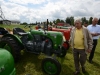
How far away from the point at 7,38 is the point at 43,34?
1.27m

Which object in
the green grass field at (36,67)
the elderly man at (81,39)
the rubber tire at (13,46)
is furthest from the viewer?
the rubber tire at (13,46)

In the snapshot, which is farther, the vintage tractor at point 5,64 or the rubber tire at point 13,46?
the rubber tire at point 13,46

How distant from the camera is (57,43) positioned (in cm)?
493

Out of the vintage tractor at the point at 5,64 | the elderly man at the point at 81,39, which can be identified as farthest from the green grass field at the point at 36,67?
the vintage tractor at the point at 5,64

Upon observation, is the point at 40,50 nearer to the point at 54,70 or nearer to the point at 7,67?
the point at 54,70

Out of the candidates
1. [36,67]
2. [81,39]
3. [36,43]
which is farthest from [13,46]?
[81,39]

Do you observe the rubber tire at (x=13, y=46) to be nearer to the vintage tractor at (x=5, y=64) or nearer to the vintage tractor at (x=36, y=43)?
the vintage tractor at (x=36, y=43)

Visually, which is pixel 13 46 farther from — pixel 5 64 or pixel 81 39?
pixel 5 64

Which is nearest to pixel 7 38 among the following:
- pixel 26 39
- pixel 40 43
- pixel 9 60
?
pixel 26 39

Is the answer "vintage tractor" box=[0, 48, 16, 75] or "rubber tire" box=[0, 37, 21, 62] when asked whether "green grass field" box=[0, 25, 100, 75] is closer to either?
"rubber tire" box=[0, 37, 21, 62]

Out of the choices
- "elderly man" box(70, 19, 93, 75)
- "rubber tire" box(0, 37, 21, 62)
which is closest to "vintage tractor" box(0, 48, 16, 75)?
"elderly man" box(70, 19, 93, 75)

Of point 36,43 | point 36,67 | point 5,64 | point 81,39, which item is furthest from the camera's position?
point 36,43

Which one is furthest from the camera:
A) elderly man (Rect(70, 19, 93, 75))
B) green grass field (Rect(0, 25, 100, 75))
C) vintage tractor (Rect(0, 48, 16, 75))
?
green grass field (Rect(0, 25, 100, 75))

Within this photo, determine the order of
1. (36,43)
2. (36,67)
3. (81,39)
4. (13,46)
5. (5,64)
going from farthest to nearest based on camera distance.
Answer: (36,43) < (36,67) < (13,46) < (81,39) < (5,64)
